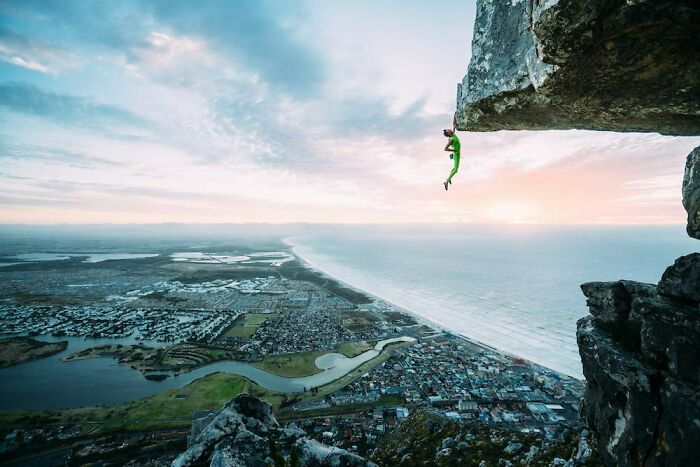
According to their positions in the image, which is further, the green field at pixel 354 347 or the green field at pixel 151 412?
the green field at pixel 354 347

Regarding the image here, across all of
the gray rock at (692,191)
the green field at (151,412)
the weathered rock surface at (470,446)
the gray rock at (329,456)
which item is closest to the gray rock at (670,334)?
the gray rock at (692,191)

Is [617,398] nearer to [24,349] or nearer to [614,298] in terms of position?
[614,298]

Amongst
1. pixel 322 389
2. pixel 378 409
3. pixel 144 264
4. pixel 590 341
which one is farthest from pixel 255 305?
pixel 144 264

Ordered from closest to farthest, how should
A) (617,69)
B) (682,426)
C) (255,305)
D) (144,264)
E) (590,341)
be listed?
(617,69)
(682,426)
(590,341)
(255,305)
(144,264)

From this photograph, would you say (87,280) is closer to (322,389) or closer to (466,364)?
(322,389)

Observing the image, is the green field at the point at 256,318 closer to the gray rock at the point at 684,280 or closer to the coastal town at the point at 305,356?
the coastal town at the point at 305,356

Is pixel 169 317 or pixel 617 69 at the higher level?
pixel 617 69
